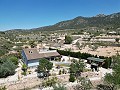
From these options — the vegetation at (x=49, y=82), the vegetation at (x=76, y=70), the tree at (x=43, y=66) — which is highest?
the tree at (x=43, y=66)

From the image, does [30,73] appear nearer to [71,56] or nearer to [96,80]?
[96,80]

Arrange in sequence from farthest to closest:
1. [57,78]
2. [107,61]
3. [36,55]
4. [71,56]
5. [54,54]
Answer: [71,56], [54,54], [36,55], [107,61], [57,78]

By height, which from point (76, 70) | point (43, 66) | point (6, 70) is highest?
point (43, 66)

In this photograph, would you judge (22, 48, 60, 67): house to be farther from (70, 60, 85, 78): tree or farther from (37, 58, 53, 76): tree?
(70, 60, 85, 78): tree

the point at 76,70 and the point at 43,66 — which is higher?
the point at 43,66

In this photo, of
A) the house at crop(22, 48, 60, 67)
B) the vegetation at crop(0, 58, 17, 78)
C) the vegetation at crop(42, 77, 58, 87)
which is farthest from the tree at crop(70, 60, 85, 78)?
the vegetation at crop(0, 58, 17, 78)

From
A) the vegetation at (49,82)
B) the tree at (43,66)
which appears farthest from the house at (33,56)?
the vegetation at (49,82)

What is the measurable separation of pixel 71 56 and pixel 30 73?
77.6 ft

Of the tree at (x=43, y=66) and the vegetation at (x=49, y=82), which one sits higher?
the tree at (x=43, y=66)

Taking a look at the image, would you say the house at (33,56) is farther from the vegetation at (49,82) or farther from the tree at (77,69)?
the tree at (77,69)

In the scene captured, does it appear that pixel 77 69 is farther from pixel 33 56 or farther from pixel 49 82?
pixel 33 56

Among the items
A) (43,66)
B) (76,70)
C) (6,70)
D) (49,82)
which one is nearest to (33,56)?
(43,66)

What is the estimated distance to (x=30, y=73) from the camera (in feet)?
126

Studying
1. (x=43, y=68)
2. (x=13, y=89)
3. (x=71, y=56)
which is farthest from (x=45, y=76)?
(x=71, y=56)
